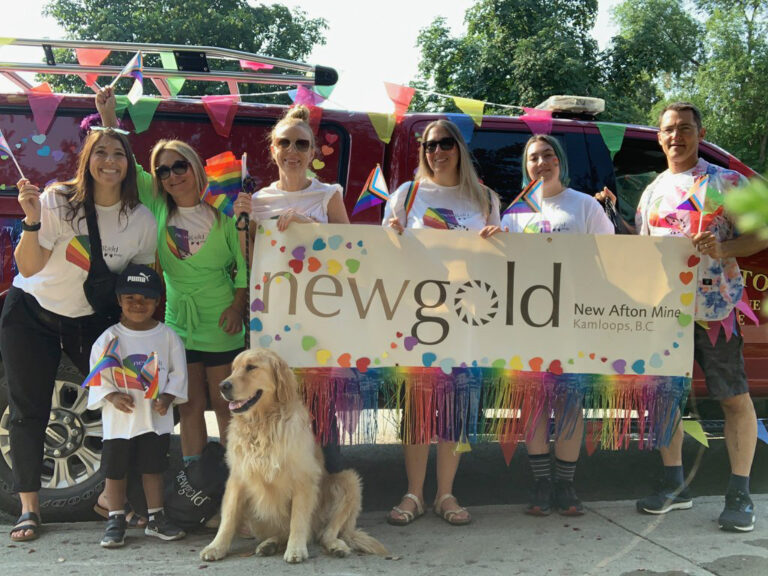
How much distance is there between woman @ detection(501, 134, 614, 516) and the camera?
3832 mm

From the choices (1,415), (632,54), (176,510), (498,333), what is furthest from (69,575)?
(632,54)

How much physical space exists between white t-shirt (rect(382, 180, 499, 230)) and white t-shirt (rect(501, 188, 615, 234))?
0.59 feet

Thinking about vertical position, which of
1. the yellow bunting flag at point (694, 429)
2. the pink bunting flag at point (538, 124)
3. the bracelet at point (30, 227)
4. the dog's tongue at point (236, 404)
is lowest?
the yellow bunting flag at point (694, 429)

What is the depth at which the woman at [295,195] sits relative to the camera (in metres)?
3.60

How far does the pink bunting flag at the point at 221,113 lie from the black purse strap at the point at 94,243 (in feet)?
3.20

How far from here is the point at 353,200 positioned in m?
4.29

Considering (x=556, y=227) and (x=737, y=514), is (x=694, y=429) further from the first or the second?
(x=556, y=227)

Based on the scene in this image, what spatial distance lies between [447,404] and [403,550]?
735 mm

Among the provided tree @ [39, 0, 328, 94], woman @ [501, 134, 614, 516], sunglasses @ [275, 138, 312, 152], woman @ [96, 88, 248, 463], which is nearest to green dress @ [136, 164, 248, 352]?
woman @ [96, 88, 248, 463]

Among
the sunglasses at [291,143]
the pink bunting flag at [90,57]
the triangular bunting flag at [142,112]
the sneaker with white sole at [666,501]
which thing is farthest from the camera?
the pink bunting flag at [90,57]

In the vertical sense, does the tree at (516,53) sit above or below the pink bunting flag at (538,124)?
above

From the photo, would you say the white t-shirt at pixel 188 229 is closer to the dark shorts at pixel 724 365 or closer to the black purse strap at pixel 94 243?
the black purse strap at pixel 94 243

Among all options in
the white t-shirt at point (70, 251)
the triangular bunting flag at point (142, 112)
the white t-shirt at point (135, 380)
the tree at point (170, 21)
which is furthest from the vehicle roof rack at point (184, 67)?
the tree at point (170, 21)

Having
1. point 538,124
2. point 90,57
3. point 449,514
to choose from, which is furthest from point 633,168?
point 90,57
